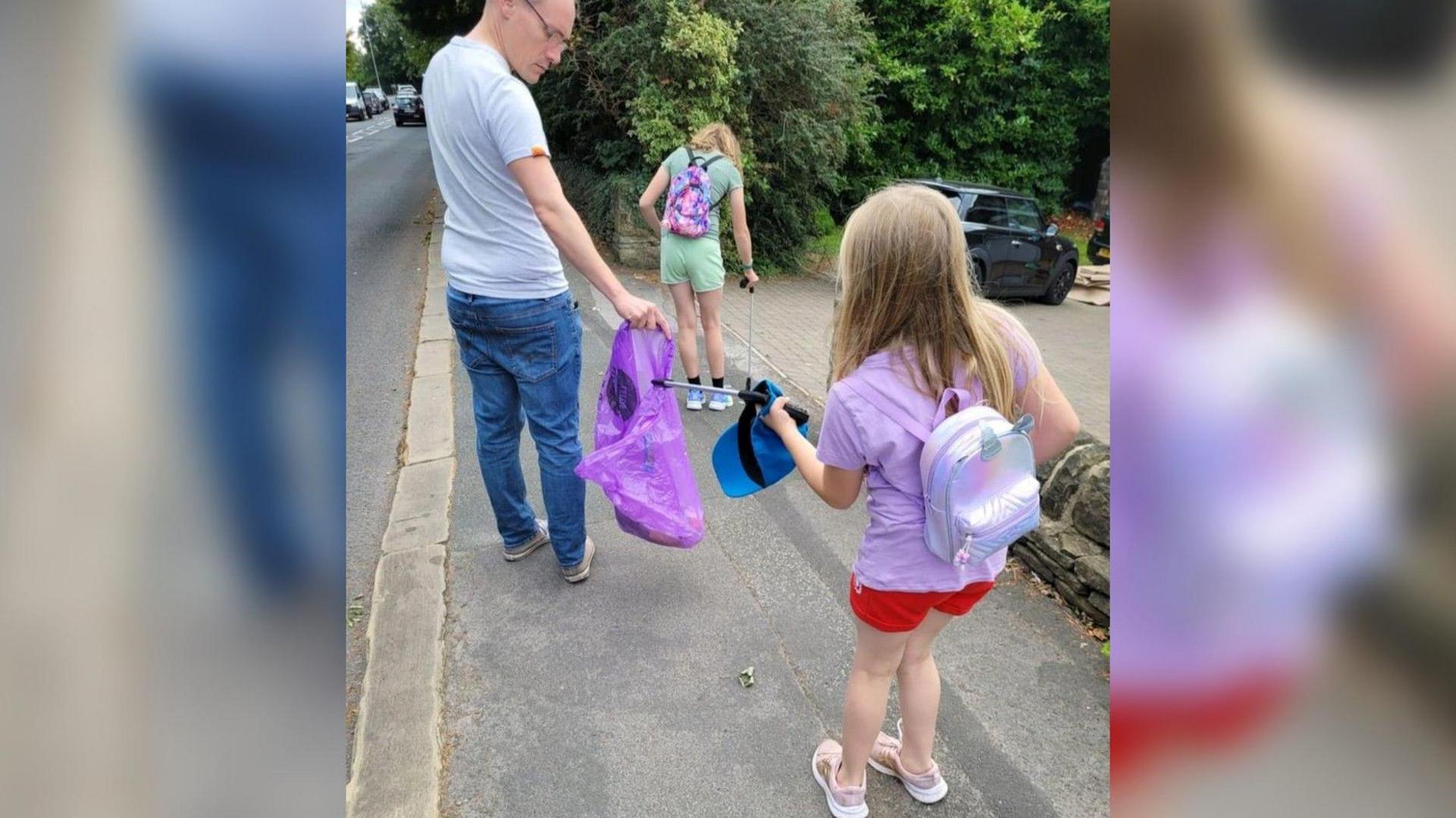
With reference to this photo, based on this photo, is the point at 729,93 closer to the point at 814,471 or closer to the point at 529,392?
the point at 529,392

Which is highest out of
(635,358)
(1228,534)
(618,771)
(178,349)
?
(178,349)

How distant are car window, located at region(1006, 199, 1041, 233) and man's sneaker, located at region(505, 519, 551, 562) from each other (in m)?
9.39

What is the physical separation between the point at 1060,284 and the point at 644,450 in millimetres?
10921

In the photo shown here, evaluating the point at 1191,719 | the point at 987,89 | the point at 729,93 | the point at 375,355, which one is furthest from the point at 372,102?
the point at 1191,719

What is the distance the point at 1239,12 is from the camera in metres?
0.45

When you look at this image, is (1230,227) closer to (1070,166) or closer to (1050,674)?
(1050,674)

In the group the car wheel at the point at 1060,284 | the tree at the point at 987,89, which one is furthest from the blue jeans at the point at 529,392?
the tree at the point at 987,89

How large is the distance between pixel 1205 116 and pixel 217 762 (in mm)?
666

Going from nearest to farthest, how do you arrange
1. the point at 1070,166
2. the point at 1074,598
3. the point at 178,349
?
1. the point at 178,349
2. the point at 1074,598
3. the point at 1070,166

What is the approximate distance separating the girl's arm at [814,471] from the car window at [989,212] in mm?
9417

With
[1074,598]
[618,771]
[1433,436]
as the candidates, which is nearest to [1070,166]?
[1074,598]

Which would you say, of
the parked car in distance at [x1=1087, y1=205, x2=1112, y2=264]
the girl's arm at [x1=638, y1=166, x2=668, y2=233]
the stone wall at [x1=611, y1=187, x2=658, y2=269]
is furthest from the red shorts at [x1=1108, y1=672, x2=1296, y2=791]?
the parked car in distance at [x1=1087, y1=205, x2=1112, y2=264]

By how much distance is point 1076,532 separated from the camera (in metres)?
3.26

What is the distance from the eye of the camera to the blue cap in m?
2.20
